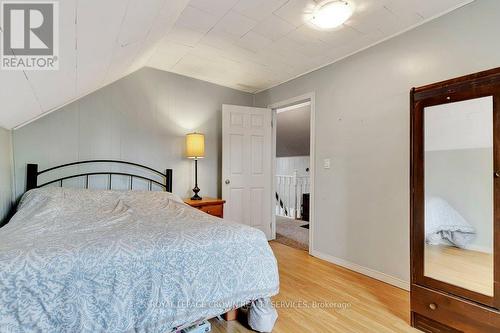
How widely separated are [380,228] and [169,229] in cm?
202

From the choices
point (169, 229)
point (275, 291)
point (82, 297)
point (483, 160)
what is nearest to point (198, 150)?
point (169, 229)

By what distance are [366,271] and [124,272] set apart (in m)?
2.35

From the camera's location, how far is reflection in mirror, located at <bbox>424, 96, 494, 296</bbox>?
4.90 ft

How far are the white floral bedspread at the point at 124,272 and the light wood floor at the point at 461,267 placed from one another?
1056mm

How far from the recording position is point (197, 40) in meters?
2.60

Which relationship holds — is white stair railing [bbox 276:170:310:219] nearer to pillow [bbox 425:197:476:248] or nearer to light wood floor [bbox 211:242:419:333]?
light wood floor [bbox 211:242:419:333]

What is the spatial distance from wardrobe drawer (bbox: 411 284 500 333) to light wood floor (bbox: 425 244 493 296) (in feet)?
0.34

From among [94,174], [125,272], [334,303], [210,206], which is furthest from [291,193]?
[125,272]

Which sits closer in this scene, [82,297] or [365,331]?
[82,297]

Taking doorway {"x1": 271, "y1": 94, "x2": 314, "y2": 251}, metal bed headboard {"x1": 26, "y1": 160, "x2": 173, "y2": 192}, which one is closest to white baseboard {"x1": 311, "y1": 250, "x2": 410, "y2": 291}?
doorway {"x1": 271, "y1": 94, "x2": 314, "y2": 251}

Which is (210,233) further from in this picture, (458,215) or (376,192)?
(376,192)

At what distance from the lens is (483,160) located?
Result: 153cm

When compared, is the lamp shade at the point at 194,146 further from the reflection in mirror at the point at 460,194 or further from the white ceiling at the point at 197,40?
the reflection in mirror at the point at 460,194

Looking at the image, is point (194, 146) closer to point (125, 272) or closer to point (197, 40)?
point (197, 40)
